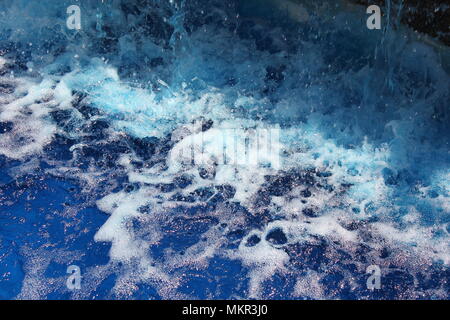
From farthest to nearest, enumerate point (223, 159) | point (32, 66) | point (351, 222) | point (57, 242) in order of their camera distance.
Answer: point (32, 66), point (223, 159), point (351, 222), point (57, 242)

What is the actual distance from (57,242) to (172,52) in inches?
121

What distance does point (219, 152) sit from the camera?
4.16m

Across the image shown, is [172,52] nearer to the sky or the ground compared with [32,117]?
nearer to the sky

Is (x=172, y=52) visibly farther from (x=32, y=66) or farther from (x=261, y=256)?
(x=261, y=256)

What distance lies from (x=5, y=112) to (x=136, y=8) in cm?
226

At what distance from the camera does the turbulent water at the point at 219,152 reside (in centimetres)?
307

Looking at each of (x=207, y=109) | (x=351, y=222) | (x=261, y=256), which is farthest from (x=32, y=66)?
(x=351, y=222)

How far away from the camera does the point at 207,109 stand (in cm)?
467

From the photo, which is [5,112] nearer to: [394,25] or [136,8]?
[136,8]

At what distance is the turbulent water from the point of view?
3.07m

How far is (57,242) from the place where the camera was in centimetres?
316

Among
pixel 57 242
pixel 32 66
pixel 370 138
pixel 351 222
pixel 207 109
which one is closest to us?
pixel 57 242
